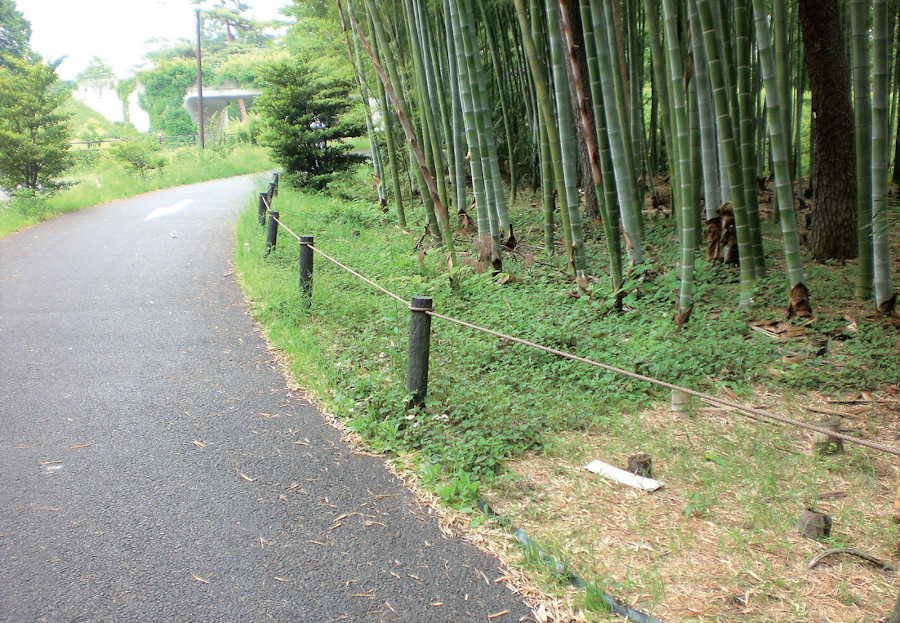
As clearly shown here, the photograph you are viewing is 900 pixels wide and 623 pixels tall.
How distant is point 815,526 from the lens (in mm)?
2154

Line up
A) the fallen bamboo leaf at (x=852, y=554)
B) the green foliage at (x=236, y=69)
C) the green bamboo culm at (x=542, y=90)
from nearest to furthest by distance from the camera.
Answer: the fallen bamboo leaf at (x=852, y=554) < the green bamboo culm at (x=542, y=90) < the green foliage at (x=236, y=69)

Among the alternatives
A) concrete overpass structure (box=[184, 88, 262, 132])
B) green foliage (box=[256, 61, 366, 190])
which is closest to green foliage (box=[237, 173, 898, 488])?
green foliage (box=[256, 61, 366, 190])

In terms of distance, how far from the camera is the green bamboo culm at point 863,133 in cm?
328

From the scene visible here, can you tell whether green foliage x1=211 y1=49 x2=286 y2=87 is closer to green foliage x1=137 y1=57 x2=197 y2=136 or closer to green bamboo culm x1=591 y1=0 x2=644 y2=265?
green foliage x1=137 y1=57 x2=197 y2=136

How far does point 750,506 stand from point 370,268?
3901mm

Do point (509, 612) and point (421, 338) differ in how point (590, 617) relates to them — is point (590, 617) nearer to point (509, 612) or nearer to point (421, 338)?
point (509, 612)

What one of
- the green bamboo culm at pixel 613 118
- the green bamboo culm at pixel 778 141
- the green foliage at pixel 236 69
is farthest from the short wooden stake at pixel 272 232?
the green foliage at pixel 236 69

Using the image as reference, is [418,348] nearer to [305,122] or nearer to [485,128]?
[485,128]

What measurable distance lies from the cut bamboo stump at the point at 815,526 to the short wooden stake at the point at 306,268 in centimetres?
355

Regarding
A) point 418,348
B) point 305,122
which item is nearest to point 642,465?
point 418,348

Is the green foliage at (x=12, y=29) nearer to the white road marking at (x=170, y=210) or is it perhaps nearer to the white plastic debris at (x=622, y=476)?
the white road marking at (x=170, y=210)

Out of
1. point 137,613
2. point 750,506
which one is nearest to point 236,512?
point 137,613

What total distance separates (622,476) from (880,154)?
2250mm

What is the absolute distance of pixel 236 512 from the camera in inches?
97.3
